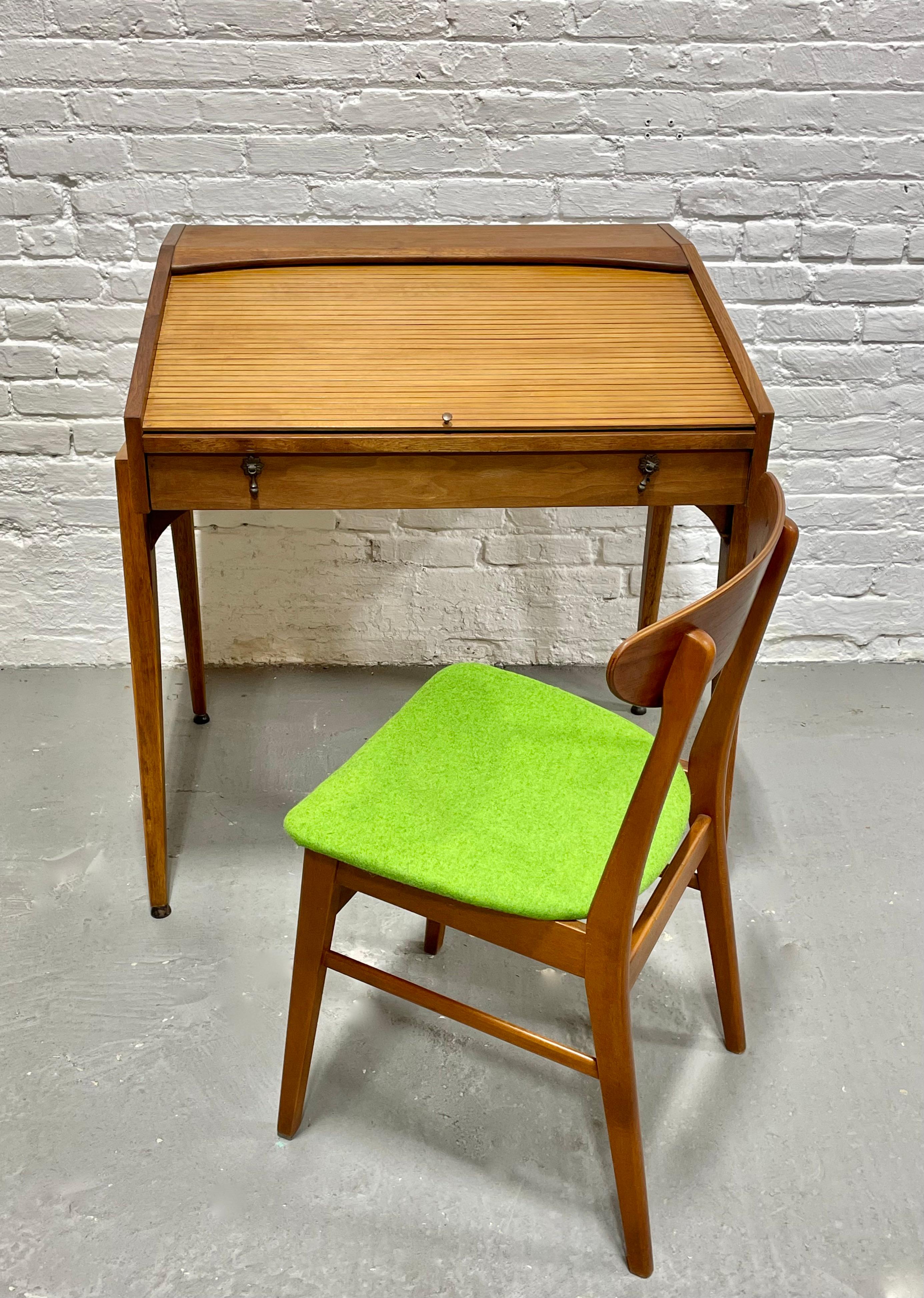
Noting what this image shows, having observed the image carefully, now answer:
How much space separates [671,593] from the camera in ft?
8.23

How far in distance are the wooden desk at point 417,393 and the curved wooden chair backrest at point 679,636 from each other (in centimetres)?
54

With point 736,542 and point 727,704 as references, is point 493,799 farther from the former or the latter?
point 736,542

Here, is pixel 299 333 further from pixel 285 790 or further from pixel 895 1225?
pixel 895 1225

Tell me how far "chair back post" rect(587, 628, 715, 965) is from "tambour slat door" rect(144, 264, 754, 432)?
70 cm

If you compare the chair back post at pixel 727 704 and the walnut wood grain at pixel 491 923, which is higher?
the chair back post at pixel 727 704

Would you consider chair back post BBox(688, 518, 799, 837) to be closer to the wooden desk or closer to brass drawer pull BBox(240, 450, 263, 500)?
the wooden desk

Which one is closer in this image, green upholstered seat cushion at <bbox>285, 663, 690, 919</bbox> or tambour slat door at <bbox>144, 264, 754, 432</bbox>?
green upholstered seat cushion at <bbox>285, 663, 690, 919</bbox>

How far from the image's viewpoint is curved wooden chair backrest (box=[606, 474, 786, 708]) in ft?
2.92

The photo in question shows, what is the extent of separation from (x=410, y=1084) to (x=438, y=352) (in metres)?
1.05

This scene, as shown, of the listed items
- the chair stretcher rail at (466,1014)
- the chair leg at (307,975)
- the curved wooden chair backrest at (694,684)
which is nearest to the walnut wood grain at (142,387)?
the chair leg at (307,975)

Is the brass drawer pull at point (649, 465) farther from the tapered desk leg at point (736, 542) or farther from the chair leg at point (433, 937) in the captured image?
the chair leg at point (433, 937)

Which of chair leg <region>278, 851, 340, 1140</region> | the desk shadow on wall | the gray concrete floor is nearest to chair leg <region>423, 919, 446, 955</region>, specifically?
the gray concrete floor

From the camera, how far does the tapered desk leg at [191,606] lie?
2.09m

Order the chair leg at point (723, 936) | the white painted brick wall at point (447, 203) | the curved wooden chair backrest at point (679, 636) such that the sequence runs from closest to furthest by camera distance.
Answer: the curved wooden chair backrest at point (679, 636)
the chair leg at point (723, 936)
the white painted brick wall at point (447, 203)
